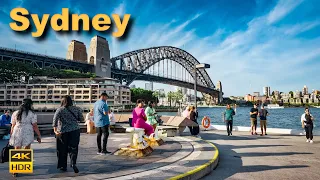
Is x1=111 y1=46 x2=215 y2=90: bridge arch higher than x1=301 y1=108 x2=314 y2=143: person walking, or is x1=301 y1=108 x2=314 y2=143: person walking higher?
x1=111 y1=46 x2=215 y2=90: bridge arch

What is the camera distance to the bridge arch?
12299 centimetres

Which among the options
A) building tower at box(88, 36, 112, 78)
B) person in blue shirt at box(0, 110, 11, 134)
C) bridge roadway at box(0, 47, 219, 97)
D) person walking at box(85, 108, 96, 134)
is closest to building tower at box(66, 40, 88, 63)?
building tower at box(88, 36, 112, 78)

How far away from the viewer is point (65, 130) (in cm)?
544

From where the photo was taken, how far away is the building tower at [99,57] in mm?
106512

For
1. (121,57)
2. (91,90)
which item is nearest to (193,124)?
(91,90)

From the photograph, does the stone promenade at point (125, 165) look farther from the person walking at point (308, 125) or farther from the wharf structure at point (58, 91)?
the wharf structure at point (58, 91)

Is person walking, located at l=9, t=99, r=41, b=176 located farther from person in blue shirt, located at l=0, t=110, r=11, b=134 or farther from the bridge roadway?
the bridge roadway

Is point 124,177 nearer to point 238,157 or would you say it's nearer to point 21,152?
point 21,152

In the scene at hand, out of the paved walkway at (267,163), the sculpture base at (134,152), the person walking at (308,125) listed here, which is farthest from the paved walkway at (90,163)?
the person walking at (308,125)

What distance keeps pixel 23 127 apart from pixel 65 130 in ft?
2.65

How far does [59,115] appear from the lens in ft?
18.0

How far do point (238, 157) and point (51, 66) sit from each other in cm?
10036

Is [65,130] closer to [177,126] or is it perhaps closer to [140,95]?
[177,126]

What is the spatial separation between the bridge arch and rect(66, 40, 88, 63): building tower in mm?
14657
